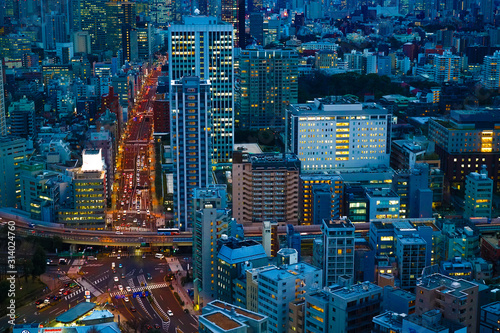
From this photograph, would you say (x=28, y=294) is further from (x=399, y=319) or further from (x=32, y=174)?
(x=399, y=319)

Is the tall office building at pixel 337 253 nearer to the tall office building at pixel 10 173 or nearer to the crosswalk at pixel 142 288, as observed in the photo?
the crosswalk at pixel 142 288

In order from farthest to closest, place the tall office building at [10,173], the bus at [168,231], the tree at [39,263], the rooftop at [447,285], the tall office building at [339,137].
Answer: the tall office building at [339,137]
the tall office building at [10,173]
the bus at [168,231]
the tree at [39,263]
the rooftop at [447,285]

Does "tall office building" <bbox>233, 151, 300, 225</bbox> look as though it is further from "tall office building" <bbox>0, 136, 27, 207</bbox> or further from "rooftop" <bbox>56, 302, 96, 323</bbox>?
"tall office building" <bbox>0, 136, 27, 207</bbox>

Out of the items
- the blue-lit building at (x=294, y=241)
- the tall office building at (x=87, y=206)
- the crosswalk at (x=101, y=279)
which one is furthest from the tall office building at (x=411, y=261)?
the tall office building at (x=87, y=206)

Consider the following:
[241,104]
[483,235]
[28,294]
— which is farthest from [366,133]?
[28,294]

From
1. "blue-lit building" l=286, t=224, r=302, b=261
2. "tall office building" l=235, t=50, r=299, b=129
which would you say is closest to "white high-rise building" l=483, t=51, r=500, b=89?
"tall office building" l=235, t=50, r=299, b=129

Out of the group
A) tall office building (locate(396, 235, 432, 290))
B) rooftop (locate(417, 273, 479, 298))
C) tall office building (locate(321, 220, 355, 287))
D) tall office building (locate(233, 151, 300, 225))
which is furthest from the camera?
tall office building (locate(233, 151, 300, 225))

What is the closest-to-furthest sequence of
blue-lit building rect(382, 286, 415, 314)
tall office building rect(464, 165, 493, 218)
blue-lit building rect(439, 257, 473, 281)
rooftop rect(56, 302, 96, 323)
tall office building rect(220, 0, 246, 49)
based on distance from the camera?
blue-lit building rect(382, 286, 415, 314)
rooftop rect(56, 302, 96, 323)
blue-lit building rect(439, 257, 473, 281)
tall office building rect(464, 165, 493, 218)
tall office building rect(220, 0, 246, 49)
